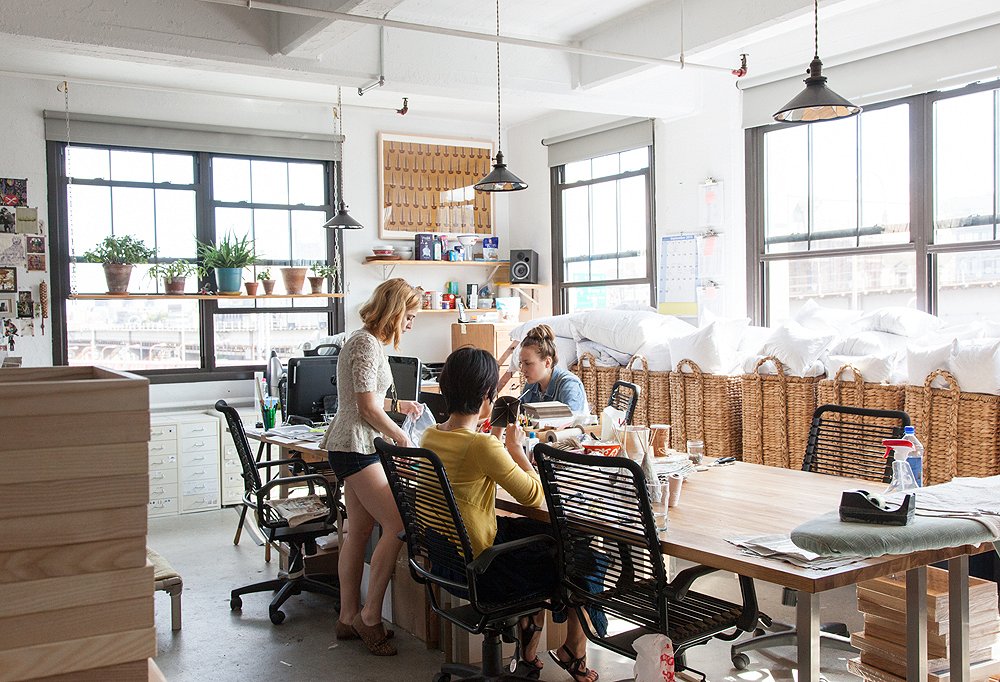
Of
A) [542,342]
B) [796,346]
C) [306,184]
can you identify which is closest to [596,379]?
[796,346]

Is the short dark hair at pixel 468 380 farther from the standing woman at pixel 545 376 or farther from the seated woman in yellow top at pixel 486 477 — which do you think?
the standing woman at pixel 545 376

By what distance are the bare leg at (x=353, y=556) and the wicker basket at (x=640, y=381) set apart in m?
2.58

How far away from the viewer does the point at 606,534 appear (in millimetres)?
2693

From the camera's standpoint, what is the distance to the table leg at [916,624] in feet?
8.39

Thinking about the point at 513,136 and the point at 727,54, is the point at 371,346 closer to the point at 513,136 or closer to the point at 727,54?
the point at 727,54

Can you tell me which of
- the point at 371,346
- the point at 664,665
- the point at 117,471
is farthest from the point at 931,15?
the point at 117,471

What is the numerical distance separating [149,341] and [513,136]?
390 centimetres

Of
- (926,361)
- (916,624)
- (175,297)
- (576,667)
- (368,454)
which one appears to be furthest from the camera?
(175,297)

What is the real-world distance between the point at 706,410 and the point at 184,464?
3876 millimetres

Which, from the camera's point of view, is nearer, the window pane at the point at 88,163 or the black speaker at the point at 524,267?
the window pane at the point at 88,163

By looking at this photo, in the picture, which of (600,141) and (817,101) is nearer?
(817,101)

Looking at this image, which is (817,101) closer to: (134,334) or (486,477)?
(486,477)

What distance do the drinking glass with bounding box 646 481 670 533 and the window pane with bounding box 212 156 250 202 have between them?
5.94 m

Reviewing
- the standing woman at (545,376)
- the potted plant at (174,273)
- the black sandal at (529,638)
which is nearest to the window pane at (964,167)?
the standing woman at (545,376)
